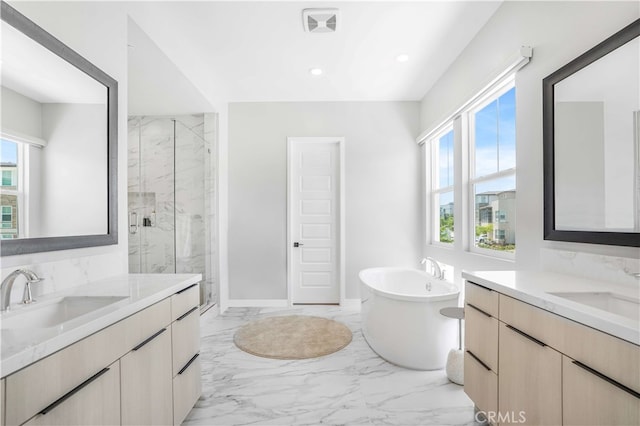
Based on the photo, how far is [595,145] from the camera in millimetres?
1395

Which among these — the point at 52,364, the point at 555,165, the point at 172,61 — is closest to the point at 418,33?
the point at 555,165

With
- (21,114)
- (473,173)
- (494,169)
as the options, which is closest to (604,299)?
(494,169)

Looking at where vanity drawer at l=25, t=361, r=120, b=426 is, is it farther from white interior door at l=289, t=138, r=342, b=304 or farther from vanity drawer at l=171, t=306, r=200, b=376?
white interior door at l=289, t=138, r=342, b=304

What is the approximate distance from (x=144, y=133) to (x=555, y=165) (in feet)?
13.5

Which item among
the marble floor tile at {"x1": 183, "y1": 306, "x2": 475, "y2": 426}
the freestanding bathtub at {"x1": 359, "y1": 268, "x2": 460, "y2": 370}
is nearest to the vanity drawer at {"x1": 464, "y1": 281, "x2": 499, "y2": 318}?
the freestanding bathtub at {"x1": 359, "y1": 268, "x2": 460, "y2": 370}

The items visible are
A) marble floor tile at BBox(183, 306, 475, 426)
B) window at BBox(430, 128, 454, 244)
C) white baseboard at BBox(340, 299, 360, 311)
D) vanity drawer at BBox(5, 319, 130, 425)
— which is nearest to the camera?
vanity drawer at BBox(5, 319, 130, 425)

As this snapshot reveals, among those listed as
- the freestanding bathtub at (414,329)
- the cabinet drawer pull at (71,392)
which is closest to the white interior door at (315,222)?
the freestanding bathtub at (414,329)

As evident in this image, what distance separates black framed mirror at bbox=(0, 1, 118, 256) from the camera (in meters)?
1.17

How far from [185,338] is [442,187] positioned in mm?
3033

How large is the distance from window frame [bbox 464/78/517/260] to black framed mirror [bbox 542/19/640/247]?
0.56 meters

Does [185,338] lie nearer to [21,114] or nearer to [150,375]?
[150,375]

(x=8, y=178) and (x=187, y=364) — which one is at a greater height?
(x=8, y=178)

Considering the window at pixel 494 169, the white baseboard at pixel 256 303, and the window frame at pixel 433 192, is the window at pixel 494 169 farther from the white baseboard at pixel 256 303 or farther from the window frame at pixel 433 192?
the white baseboard at pixel 256 303

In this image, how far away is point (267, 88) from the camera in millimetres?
3557
